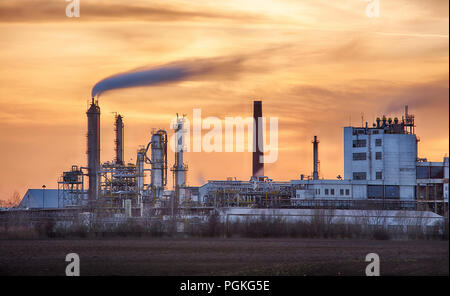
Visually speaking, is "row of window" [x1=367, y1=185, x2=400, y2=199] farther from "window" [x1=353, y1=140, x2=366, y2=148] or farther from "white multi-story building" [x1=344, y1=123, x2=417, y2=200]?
"window" [x1=353, y1=140, x2=366, y2=148]

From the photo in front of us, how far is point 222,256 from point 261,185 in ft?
157

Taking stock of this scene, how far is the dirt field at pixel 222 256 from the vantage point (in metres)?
39.7

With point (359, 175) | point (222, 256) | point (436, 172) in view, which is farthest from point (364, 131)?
point (222, 256)

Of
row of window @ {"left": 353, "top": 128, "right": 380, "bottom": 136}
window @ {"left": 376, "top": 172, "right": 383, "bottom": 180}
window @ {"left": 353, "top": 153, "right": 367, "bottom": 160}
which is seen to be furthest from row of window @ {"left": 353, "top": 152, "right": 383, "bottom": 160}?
row of window @ {"left": 353, "top": 128, "right": 380, "bottom": 136}

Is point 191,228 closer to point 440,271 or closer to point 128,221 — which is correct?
point 128,221

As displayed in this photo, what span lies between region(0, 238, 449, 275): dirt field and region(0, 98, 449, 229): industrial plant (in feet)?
87.3

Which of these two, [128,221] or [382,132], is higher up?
[382,132]

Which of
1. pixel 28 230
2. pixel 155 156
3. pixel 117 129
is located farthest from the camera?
pixel 117 129

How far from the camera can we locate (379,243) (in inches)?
2199

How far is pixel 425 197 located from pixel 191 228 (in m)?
32.4

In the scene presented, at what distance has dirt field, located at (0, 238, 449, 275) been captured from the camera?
130ft

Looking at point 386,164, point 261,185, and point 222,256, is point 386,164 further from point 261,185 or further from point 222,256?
point 222,256

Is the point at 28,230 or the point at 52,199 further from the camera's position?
the point at 52,199
